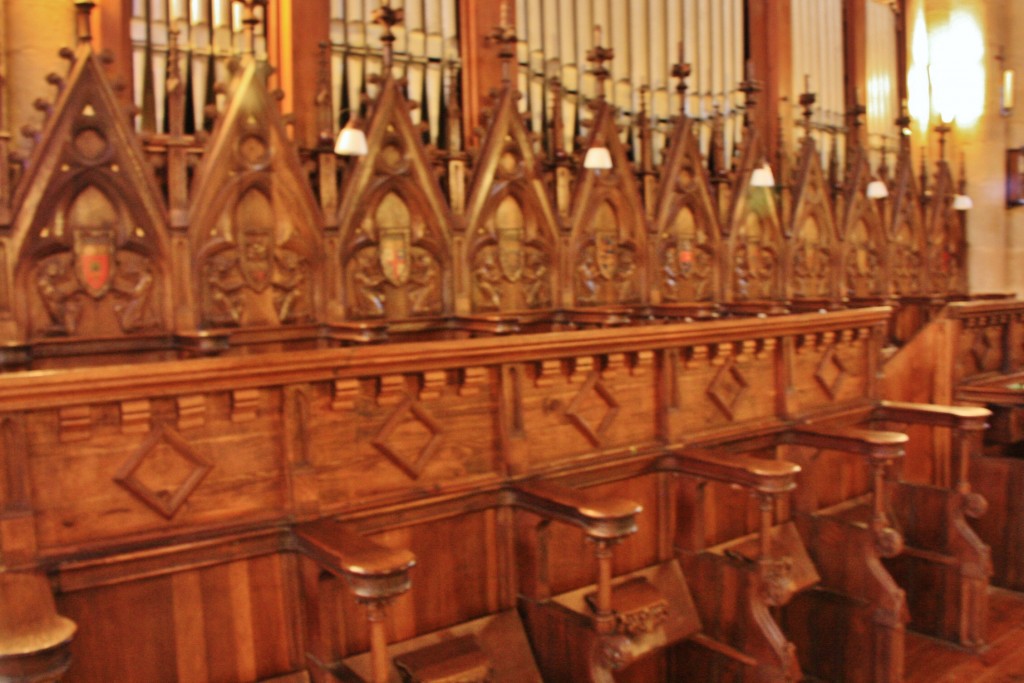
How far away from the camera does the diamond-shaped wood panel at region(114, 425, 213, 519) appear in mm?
2109

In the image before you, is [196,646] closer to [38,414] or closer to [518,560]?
[38,414]

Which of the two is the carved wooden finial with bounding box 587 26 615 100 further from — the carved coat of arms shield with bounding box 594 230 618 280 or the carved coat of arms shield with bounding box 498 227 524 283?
the carved coat of arms shield with bounding box 498 227 524 283

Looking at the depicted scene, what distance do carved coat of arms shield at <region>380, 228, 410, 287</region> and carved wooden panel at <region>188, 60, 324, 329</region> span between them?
1.10 feet

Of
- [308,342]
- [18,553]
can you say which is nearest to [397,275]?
[308,342]

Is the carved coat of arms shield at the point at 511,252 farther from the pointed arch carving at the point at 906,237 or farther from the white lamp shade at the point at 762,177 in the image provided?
the pointed arch carving at the point at 906,237

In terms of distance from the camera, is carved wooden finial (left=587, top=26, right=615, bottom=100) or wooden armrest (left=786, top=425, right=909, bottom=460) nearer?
wooden armrest (left=786, top=425, right=909, bottom=460)

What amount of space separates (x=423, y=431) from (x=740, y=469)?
43.1 inches

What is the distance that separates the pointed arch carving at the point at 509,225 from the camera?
420cm

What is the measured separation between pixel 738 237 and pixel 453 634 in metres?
3.80

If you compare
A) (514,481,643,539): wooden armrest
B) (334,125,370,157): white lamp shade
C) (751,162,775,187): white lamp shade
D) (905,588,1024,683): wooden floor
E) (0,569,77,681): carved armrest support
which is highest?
(751,162,775,187): white lamp shade

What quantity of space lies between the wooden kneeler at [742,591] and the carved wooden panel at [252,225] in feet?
5.64

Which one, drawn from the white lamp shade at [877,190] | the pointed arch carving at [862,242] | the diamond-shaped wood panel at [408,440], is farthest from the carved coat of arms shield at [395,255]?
the white lamp shade at [877,190]

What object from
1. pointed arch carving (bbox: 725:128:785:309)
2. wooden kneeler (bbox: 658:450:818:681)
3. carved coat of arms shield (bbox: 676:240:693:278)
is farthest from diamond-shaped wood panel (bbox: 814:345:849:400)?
pointed arch carving (bbox: 725:128:785:309)

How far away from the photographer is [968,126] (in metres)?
8.07
